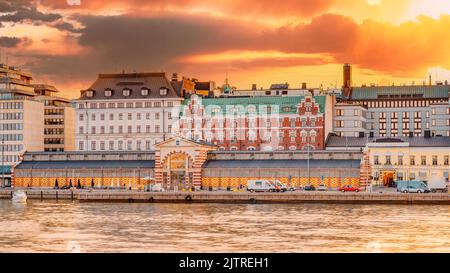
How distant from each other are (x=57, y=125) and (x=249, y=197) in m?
80.7

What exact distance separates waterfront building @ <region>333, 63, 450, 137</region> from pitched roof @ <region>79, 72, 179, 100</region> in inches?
1508

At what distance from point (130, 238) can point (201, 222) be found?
15021mm

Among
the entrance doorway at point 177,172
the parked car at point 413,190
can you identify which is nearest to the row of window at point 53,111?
the entrance doorway at point 177,172

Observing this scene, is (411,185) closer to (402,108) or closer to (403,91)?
(402,108)

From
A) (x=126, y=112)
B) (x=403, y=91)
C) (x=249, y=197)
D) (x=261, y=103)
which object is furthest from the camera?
(x=403, y=91)

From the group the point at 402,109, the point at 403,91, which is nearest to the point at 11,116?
the point at 402,109

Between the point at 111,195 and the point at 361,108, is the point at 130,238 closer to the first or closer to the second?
the point at 111,195

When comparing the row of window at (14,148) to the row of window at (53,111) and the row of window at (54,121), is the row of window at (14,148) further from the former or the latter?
the row of window at (53,111)

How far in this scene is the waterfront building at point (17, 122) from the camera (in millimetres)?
161250

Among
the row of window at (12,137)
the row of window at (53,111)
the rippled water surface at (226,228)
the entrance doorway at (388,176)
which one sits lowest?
the rippled water surface at (226,228)

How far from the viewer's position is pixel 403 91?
196 metres

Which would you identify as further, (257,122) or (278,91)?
(278,91)

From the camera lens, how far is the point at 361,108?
170250 mm

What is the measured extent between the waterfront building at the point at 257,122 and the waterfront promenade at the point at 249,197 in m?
40.6
